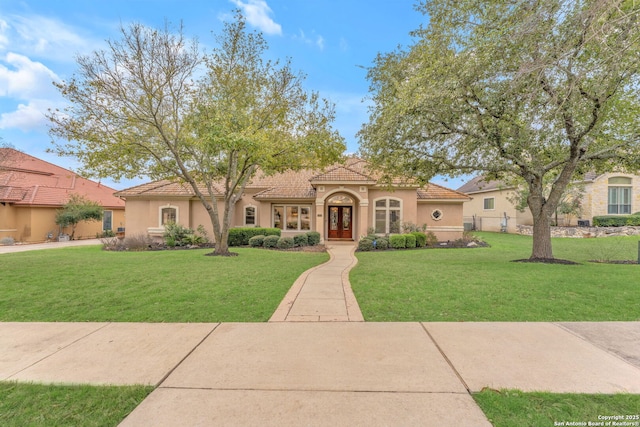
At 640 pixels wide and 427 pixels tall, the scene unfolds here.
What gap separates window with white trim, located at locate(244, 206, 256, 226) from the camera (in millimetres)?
20562

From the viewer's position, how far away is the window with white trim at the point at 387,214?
1864 cm

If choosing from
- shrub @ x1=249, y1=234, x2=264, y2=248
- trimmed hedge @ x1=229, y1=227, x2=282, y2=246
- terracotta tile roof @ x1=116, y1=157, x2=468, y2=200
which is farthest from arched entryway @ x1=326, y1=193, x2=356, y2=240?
shrub @ x1=249, y1=234, x2=264, y2=248

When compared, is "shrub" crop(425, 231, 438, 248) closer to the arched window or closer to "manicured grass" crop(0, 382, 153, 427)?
"manicured grass" crop(0, 382, 153, 427)

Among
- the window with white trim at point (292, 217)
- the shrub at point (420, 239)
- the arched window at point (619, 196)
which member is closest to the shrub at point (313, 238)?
the window with white trim at point (292, 217)

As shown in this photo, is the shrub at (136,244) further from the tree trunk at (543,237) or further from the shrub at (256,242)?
the tree trunk at (543,237)

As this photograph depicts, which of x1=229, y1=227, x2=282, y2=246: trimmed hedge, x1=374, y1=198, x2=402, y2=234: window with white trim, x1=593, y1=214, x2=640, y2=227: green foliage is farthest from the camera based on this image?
x1=593, y1=214, x2=640, y2=227: green foliage

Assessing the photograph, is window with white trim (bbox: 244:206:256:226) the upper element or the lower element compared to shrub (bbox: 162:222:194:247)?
upper

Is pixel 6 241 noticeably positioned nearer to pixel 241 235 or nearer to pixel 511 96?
pixel 241 235

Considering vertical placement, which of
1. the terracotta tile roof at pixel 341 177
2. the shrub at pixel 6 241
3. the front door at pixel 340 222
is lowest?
the shrub at pixel 6 241

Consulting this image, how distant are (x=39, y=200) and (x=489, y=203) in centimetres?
3994

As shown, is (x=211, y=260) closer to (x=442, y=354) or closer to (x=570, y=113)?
(x=442, y=354)

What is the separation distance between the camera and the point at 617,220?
73.8 ft

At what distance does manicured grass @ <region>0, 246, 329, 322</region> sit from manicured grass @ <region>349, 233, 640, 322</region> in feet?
7.39

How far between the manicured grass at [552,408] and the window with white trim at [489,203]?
31.1 meters
